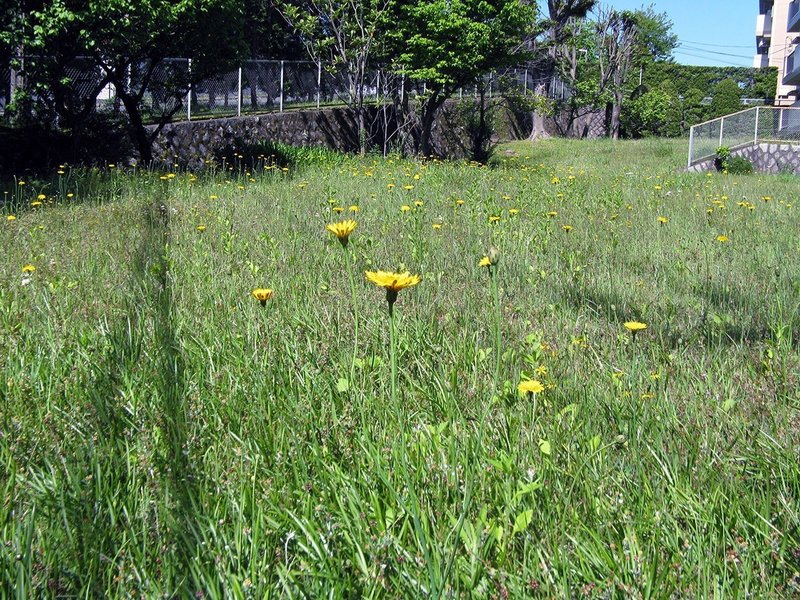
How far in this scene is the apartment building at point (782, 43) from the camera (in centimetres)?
3750

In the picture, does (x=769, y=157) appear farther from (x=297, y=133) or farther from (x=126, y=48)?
(x=126, y=48)

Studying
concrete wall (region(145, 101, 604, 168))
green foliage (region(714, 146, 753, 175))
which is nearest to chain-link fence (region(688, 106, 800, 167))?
green foliage (region(714, 146, 753, 175))

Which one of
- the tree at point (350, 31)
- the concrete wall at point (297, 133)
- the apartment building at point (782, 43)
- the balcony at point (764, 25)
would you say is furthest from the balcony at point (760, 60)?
the tree at point (350, 31)

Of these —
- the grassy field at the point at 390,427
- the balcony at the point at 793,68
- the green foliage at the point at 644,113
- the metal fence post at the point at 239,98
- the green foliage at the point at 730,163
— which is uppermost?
the balcony at the point at 793,68

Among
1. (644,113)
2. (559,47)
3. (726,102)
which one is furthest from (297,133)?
(726,102)

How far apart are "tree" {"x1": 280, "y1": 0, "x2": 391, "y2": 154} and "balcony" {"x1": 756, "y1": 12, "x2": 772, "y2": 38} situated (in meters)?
49.9

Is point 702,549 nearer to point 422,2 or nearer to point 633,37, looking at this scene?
point 422,2


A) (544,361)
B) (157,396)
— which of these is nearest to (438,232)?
(544,361)

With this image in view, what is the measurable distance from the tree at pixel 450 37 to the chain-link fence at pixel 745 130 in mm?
5066

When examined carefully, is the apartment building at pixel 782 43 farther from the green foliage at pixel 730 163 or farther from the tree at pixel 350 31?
the tree at pixel 350 31

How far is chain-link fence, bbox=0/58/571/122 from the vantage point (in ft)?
36.4

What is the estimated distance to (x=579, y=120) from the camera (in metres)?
37.8

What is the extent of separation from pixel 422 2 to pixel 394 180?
993cm

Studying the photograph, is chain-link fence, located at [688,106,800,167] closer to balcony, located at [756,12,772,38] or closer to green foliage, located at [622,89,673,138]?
green foliage, located at [622,89,673,138]
